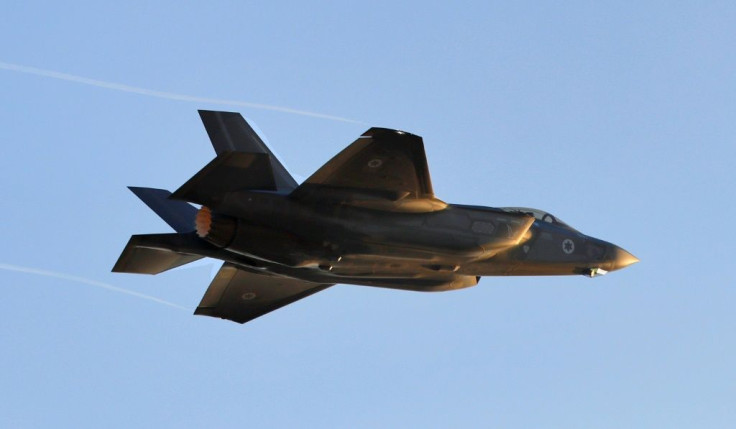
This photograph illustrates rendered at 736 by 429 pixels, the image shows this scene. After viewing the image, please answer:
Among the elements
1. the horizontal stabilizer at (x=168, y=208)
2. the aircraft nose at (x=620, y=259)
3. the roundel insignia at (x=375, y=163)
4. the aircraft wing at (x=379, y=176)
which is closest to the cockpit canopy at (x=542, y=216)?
the aircraft nose at (x=620, y=259)

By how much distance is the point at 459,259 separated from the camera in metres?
30.4

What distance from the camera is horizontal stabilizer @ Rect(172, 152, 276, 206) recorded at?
27.5 m

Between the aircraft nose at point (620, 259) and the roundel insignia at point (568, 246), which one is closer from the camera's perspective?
the roundel insignia at point (568, 246)

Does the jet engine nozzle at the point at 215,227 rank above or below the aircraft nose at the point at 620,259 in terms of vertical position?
below

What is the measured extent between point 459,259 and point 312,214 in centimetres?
406

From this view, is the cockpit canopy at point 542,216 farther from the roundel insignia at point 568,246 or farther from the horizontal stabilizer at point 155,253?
the horizontal stabilizer at point 155,253

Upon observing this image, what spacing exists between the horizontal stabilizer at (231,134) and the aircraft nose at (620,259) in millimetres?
8681

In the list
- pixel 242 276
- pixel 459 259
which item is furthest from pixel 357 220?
pixel 242 276

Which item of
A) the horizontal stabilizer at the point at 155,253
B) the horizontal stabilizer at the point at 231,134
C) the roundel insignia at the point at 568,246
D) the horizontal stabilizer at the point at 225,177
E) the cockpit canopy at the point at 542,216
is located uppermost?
the horizontal stabilizer at the point at 231,134

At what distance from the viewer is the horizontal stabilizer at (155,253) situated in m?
29.5

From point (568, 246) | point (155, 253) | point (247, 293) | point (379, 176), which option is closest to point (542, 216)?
point (568, 246)

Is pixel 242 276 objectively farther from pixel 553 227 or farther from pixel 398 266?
pixel 553 227

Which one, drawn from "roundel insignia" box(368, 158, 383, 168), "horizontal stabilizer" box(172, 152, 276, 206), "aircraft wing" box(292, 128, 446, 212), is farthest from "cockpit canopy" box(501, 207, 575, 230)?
"horizontal stabilizer" box(172, 152, 276, 206)

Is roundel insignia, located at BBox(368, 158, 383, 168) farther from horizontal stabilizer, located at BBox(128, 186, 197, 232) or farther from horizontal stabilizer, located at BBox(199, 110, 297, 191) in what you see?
horizontal stabilizer, located at BBox(128, 186, 197, 232)
